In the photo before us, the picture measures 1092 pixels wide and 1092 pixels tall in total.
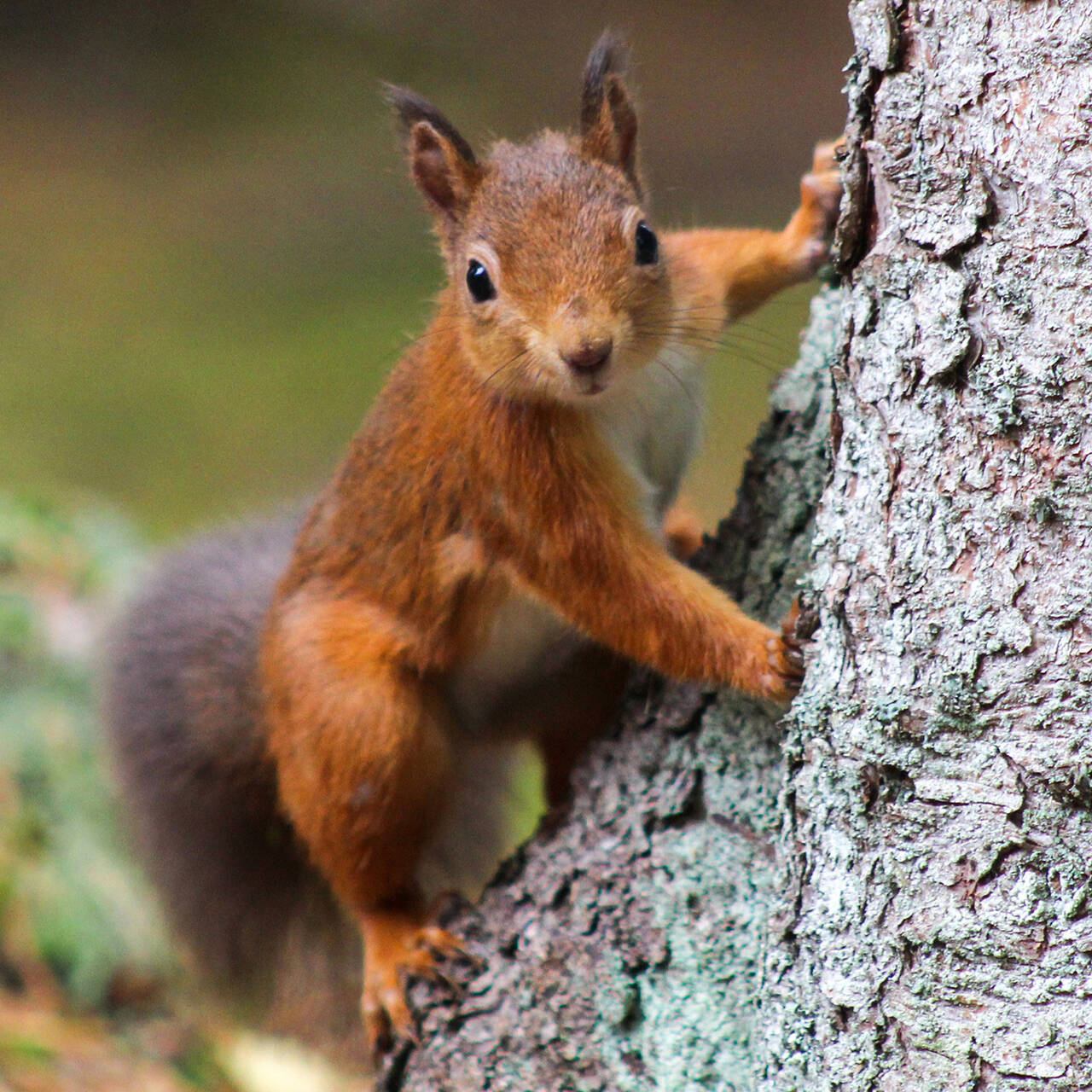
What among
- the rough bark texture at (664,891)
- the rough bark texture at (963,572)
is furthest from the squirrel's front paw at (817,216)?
the rough bark texture at (963,572)

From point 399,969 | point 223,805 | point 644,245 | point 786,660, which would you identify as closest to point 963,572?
point 786,660

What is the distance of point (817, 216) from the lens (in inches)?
66.1

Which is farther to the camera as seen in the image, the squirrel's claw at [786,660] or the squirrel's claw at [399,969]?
the squirrel's claw at [399,969]

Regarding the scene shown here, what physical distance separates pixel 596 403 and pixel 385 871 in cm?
69

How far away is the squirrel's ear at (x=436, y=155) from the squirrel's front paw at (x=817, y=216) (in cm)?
42

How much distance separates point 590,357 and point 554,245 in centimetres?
16

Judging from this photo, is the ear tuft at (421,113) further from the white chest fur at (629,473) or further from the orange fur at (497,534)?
the white chest fur at (629,473)

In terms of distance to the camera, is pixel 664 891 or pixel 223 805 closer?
pixel 664 891

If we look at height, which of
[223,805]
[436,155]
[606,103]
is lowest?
[223,805]

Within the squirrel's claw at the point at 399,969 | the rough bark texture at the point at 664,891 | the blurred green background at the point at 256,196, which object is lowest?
the squirrel's claw at the point at 399,969

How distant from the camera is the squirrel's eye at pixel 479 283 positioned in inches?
58.0

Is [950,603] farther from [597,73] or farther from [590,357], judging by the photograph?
[597,73]

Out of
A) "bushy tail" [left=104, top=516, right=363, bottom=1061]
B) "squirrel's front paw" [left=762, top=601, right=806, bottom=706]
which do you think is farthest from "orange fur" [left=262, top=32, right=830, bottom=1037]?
"bushy tail" [left=104, top=516, right=363, bottom=1061]

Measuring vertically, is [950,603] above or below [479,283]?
below
